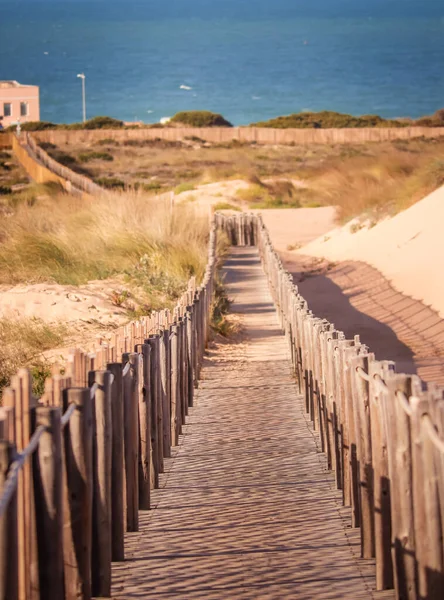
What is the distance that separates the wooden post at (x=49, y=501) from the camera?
3.76 m

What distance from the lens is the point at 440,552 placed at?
4.17 m

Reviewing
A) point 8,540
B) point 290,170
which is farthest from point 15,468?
point 290,170

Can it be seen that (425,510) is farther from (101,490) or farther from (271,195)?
(271,195)

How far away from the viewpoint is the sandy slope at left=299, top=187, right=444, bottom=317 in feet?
50.3

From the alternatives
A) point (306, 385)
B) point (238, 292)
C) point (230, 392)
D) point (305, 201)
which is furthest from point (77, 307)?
point (305, 201)

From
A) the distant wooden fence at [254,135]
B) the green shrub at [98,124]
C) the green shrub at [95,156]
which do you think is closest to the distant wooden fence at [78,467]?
the green shrub at [95,156]

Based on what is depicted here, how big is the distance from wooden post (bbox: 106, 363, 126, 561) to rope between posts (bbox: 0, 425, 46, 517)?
115cm

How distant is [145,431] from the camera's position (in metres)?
6.03

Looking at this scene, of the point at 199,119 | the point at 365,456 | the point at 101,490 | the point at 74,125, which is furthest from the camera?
the point at 199,119

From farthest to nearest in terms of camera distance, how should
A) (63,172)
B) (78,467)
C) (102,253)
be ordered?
(63,172) → (102,253) → (78,467)

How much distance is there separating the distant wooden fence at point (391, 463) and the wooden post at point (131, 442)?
1113 millimetres

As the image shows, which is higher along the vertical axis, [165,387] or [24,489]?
[24,489]

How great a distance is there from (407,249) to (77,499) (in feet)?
47.0

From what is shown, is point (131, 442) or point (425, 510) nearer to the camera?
point (425, 510)
